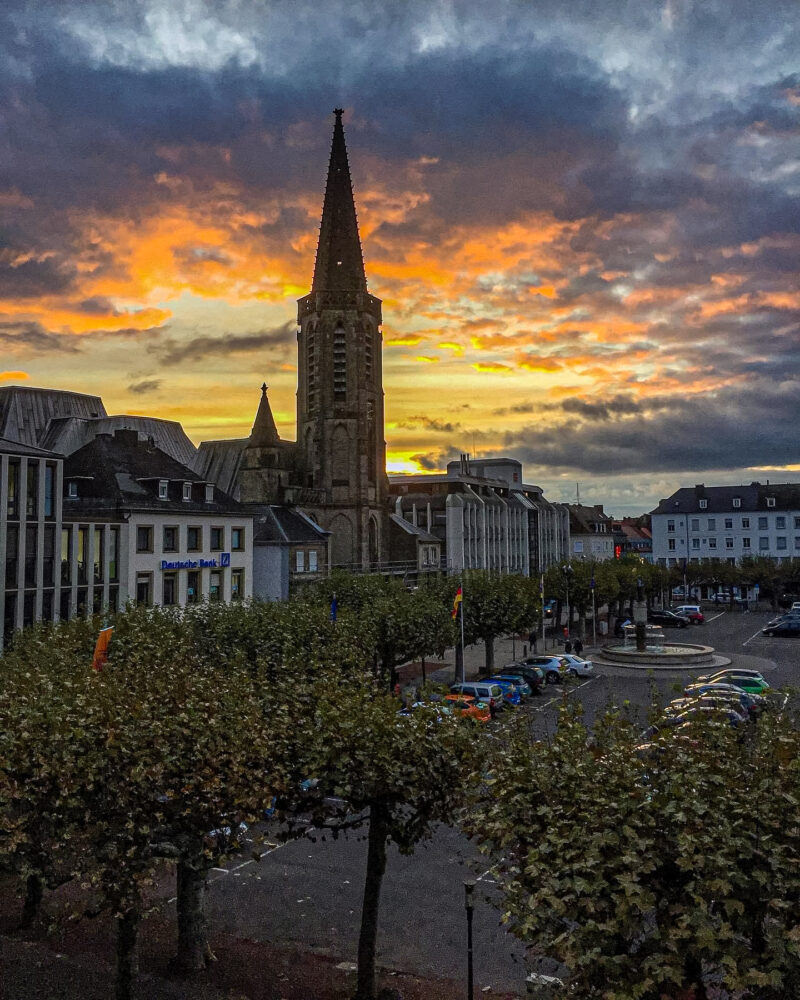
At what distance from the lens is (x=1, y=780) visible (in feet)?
46.3

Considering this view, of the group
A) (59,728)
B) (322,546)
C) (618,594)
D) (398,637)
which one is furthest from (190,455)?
(59,728)

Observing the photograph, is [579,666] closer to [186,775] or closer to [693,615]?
[693,615]

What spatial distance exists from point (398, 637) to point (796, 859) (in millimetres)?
36593

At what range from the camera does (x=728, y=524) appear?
132875 mm

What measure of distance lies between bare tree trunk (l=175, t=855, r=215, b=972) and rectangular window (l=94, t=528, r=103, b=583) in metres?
36.0

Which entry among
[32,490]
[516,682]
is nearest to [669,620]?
[516,682]

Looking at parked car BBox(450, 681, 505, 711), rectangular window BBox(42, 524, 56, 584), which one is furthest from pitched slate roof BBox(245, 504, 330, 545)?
parked car BBox(450, 681, 505, 711)

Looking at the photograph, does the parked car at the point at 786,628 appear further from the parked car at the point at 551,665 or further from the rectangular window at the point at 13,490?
the rectangular window at the point at 13,490

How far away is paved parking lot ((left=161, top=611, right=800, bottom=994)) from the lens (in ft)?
60.2

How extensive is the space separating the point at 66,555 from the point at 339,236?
64.8 meters

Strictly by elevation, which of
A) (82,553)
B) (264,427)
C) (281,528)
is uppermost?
(264,427)

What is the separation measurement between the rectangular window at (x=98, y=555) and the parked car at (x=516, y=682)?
25.5 meters

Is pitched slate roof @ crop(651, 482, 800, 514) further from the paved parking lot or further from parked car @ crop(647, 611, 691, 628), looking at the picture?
the paved parking lot

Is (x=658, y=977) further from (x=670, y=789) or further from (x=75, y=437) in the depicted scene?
(x=75, y=437)
